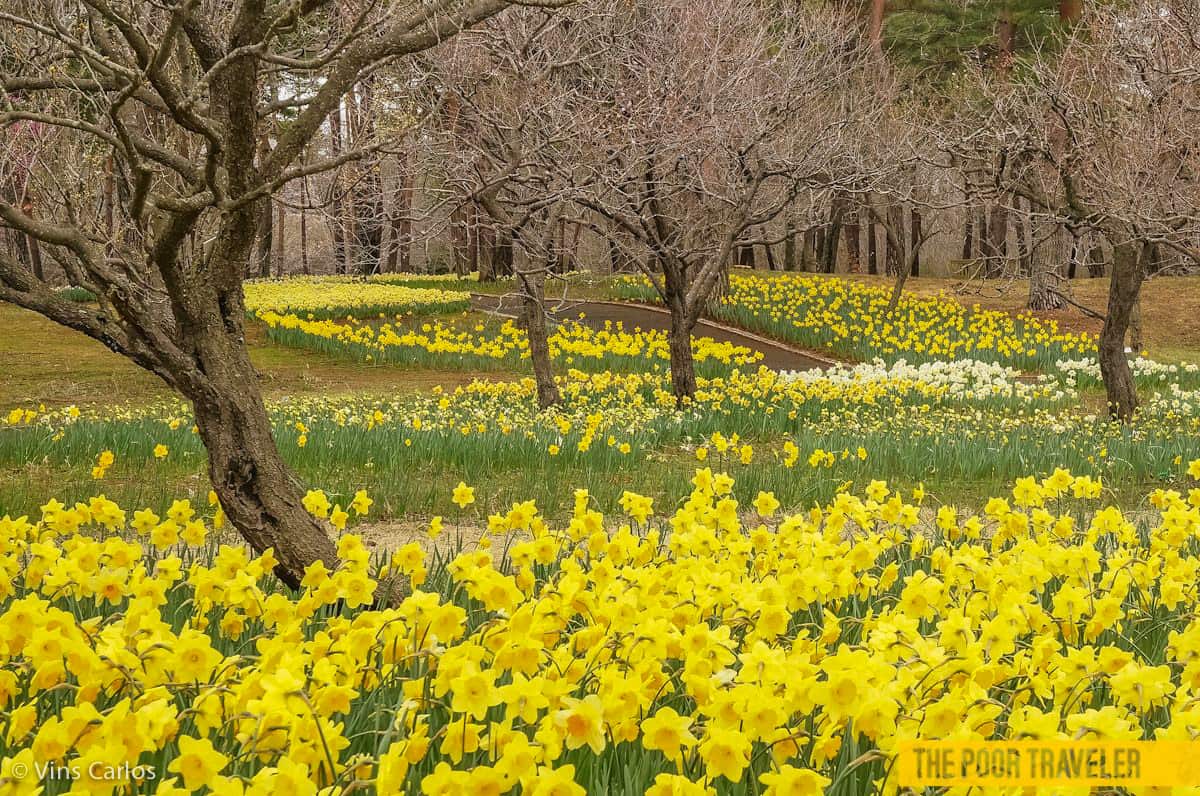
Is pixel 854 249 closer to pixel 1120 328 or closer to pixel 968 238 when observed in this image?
pixel 968 238

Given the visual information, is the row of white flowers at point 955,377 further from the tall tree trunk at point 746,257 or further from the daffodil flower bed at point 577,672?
the tall tree trunk at point 746,257

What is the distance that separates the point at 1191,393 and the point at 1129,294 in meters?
3.14

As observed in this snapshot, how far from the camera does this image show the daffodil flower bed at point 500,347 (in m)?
15.3

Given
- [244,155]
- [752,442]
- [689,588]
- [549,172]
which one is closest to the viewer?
[689,588]

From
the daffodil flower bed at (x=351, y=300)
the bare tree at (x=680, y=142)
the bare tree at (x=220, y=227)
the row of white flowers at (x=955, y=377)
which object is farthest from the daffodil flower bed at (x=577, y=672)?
the daffodil flower bed at (x=351, y=300)

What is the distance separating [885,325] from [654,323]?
4.15 metres

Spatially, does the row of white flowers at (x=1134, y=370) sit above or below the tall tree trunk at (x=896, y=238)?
below

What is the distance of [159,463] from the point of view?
777cm

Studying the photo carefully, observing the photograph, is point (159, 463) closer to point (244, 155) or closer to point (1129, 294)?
point (244, 155)

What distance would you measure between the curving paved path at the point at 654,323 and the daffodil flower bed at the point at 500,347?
0.55 meters

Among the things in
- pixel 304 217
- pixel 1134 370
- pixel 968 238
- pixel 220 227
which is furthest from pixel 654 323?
pixel 968 238

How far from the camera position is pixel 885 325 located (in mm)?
17625

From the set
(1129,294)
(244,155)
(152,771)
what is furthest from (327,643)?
(1129,294)

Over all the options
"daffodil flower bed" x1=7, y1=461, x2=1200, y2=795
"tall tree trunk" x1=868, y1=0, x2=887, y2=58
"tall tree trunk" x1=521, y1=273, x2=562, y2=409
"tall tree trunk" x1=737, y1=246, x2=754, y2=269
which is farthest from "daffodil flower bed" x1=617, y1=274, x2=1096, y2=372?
"tall tree trunk" x1=737, y1=246, x2=754, y2=269
